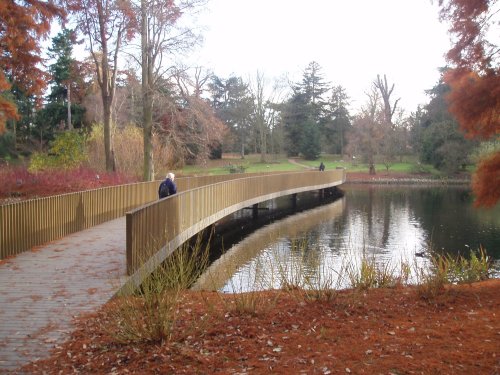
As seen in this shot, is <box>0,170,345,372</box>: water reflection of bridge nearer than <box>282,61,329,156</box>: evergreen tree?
Yes

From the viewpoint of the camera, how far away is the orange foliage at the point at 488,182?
23.2ft

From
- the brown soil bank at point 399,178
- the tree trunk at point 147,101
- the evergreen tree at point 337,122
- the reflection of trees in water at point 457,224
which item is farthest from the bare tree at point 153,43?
the evergreen tree at point 337,122

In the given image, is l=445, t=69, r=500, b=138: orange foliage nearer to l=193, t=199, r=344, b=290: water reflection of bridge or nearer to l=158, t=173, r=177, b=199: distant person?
l=193, t=199, r=344, b=290: water reflection of bridge

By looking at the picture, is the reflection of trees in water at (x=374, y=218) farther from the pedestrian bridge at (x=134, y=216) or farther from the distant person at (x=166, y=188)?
the distant person at (x=166, y=188)

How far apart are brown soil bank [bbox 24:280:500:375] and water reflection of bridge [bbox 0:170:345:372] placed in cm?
58

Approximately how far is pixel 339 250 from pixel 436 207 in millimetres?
14518

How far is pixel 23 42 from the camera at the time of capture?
1251 centimetres

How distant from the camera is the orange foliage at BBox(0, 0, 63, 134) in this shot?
1173 centimetres

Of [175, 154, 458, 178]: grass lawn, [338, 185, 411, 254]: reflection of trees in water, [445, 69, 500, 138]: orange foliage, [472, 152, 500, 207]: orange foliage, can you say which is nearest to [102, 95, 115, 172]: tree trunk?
[338, 185, 411, 254]: reflection of trees in water

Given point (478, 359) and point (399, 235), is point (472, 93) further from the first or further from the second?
point (399, 235)

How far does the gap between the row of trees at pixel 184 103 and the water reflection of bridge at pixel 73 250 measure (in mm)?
3097

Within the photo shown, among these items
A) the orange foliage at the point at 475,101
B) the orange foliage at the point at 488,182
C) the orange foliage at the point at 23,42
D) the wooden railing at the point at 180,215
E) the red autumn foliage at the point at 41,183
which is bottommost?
the wooden railing at the point at 180,215

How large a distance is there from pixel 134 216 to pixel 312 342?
4.29 metres

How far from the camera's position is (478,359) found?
450 cm
